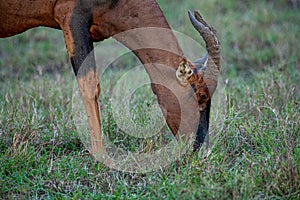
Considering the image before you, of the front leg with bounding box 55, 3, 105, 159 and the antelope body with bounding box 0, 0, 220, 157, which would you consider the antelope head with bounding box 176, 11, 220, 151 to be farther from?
the front leg with bounding box 55, 3, 105, 159

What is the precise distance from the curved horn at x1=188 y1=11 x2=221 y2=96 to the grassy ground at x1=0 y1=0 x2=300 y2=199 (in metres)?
0.70

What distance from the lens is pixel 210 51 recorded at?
5.70 metres

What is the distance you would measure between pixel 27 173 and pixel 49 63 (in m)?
4.81

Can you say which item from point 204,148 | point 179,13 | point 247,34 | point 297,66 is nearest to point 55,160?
point 204,148

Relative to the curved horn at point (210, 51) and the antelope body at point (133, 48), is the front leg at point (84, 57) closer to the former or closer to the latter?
the antelope body at point (133, 48)

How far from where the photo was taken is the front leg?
5.67 meters

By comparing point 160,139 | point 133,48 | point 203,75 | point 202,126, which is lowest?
point 160,139

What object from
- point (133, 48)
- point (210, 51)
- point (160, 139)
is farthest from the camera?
point (160, 139)

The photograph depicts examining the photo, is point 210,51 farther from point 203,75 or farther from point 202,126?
point 202,126

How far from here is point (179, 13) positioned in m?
12.1

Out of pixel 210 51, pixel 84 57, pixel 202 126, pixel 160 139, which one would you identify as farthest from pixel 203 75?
pixel 84 57

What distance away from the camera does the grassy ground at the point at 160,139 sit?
4867 millimetres

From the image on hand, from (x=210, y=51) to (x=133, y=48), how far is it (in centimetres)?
88

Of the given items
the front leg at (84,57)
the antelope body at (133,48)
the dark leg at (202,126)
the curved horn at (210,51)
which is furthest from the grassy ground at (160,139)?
the curved horn at (210,51)
